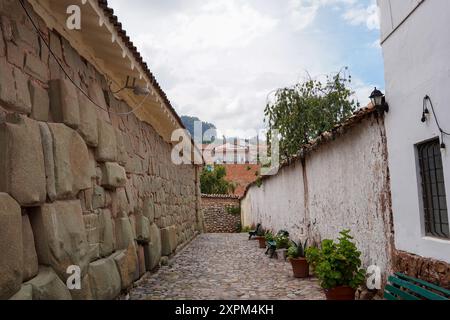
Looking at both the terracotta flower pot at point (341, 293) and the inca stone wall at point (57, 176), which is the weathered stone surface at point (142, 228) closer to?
the inca stone wall at point (57, 176)

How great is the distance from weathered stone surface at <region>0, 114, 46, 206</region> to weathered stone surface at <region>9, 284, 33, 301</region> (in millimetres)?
524

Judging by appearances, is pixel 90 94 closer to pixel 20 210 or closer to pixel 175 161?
pixel 20 210

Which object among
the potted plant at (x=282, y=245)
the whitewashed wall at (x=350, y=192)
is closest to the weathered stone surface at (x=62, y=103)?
the whitewashed wall at (x=350, y=192)

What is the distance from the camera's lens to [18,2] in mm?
2730

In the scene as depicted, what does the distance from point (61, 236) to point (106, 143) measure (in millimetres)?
1506

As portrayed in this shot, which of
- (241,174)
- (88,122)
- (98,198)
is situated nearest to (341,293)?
(98,198)

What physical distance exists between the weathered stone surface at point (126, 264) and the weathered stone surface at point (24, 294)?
5.66ft

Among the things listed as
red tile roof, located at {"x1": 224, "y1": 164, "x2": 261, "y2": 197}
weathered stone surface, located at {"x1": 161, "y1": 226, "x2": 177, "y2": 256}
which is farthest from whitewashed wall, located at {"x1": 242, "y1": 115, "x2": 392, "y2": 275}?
red tile roof, located at {"x1": 224, "y1": 164, "x2": 261, "y2": 197}

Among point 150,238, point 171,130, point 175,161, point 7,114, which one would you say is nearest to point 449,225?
point 7,114

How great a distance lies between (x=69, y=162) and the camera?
315cm

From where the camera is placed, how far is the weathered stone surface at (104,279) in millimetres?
3470

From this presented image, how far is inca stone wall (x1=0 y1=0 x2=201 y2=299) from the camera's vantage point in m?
2.40

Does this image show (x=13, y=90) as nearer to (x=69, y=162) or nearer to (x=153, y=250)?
(x=69, y=162)

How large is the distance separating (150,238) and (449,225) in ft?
13.7
